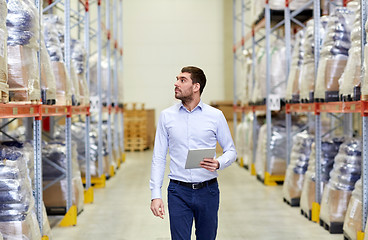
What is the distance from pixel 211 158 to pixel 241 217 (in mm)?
4397

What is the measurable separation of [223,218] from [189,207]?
4013 mm

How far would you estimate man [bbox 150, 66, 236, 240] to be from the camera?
3.72m

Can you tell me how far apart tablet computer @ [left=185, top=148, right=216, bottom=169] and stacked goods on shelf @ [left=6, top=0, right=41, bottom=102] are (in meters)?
2.11

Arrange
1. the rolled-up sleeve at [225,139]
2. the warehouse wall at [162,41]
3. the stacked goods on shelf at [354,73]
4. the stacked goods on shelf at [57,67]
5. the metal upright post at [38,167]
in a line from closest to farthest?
the rolled-up sleeve at [225,139] < the metal upright post at [38,167] < the stacked goods on shelf at [354,73] < the stacked goods on shelf at [57,67] < the warehouse wall at [162,41]

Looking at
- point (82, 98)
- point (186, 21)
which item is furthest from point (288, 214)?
point (186, 21)

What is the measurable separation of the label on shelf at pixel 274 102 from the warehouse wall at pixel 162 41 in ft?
34.7

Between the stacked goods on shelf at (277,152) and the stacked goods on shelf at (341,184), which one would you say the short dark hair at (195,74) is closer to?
the stacked goods on shelf at (341,184)

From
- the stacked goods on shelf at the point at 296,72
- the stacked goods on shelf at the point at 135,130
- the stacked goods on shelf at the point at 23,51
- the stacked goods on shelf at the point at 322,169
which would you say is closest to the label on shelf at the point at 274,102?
the stacked goods on shelf at the point at 296,72

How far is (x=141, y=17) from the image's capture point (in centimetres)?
2098

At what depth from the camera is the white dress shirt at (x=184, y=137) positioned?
12.3ft

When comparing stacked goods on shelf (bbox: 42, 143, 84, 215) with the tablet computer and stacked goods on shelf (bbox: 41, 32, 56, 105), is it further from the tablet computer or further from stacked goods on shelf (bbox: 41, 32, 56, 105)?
the tablet computer

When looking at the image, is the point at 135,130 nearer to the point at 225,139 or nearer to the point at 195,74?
the point at 225,139

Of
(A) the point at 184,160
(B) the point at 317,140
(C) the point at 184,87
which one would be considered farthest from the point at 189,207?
(B) the point at 317,140

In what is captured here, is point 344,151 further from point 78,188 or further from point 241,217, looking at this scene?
point 78,188
